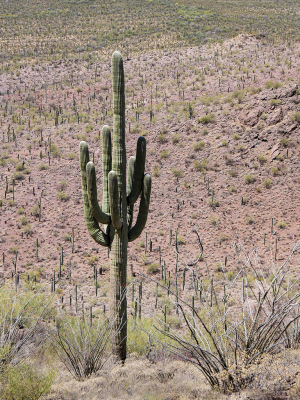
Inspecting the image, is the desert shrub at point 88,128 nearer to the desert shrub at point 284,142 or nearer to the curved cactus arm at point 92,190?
the desert shrub at point 284,142

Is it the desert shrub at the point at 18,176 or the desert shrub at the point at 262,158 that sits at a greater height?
the desert shrub at the point at 262,158

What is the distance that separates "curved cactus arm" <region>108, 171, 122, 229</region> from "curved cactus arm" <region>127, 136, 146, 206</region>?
879 millimetres

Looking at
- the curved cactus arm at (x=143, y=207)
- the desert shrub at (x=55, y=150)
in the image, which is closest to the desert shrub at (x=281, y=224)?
the curved cactus arm at (x=143, y=207)

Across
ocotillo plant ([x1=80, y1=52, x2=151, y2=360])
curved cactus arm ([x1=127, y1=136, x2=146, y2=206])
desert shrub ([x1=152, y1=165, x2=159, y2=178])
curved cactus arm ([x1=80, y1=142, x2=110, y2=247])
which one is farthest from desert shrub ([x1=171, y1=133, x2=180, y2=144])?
curved cactus arm ([x1=80, y1=142, x2=110, y2=247])

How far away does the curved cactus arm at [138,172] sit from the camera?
37.7 ft

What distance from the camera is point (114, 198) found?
34.8 feet

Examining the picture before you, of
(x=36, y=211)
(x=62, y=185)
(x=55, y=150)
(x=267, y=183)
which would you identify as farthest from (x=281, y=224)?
(x=55, y=150)

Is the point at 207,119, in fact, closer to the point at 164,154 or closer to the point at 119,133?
Result: the point at 164,154

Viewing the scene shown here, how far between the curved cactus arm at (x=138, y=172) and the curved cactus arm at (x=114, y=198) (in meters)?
0.88

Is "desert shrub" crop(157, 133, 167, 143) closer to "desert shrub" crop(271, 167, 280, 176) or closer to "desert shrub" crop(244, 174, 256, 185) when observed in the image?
"desert shrub" crop(244, 174, 256, 185)

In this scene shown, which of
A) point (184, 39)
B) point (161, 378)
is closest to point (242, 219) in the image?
point (161, 378)

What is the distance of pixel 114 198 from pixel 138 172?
1.18 m

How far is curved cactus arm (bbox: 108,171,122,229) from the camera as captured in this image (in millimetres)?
10461

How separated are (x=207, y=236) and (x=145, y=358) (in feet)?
41.4
